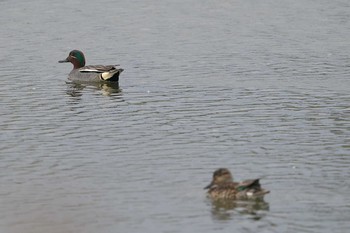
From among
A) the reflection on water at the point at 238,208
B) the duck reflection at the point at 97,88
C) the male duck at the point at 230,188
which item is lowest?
the duck reflection at the point at 97,88

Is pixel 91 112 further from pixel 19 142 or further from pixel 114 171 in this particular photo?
pixel 114 171

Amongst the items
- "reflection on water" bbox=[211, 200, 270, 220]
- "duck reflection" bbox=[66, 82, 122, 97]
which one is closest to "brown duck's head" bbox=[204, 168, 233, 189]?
"reflection on water" bbox=[211, 200, 270, 220]

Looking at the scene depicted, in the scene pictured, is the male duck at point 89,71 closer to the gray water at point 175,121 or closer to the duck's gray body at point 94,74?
the duck's gray body at point 94,74

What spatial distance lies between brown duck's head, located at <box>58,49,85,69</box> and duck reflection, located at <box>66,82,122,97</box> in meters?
1.04

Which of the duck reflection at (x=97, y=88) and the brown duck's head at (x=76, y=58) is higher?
the brown duck's head at (x=76, y=58)

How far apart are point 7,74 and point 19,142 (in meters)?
7.29

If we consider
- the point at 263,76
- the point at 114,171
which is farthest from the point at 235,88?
the point at 114,171

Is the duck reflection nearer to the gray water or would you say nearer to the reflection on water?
the gray water

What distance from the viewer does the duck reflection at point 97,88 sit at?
23.3 m

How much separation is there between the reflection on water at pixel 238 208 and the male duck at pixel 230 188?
0.22 ft

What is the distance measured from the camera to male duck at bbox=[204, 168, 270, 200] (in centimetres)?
1366

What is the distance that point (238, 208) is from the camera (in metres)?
13.7

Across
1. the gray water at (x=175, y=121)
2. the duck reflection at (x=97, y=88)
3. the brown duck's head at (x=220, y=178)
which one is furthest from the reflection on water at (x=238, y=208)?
the duck reflection at (x=97, y=88)

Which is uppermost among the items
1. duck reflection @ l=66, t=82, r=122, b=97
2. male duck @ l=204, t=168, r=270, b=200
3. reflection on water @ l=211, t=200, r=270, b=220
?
male duck @ l=204, t=168, r=270, b=200
